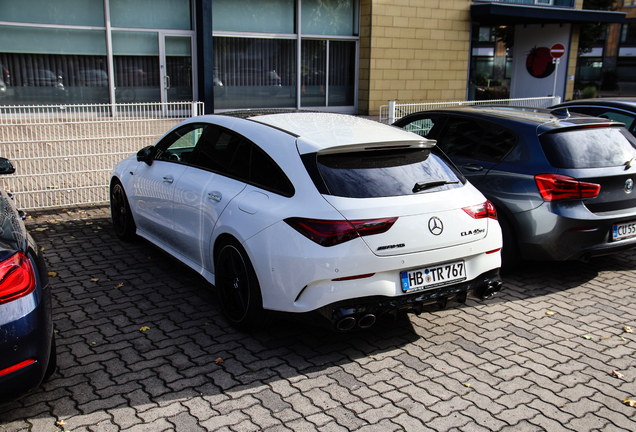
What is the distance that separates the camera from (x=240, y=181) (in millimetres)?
4469

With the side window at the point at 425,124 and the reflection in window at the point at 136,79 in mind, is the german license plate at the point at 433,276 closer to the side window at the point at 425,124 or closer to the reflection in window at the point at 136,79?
the side window at the point at 425,124

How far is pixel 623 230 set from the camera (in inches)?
218

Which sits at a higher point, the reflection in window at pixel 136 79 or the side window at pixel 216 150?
the reflection in window at pixel 136 79

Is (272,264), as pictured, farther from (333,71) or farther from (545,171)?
(333,71)

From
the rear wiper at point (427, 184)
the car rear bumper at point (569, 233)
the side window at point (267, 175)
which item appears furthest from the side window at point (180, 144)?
the car rear bumper at point (569, 233)

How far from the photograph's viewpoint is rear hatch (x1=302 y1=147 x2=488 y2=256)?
3.81 meters

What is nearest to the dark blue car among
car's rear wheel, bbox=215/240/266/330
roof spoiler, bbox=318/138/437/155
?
car's rear wheel, bbox=215/240/266/330

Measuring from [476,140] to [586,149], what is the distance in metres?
1.11

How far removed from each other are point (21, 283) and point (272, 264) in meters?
1.52

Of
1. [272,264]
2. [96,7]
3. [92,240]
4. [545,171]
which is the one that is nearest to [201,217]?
[272,264]

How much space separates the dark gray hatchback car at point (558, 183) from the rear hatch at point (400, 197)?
1.34 m

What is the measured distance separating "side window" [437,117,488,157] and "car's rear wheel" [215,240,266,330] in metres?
3.10

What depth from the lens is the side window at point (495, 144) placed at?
5832mm

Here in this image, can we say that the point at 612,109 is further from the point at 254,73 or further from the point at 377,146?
the point at 254,73
